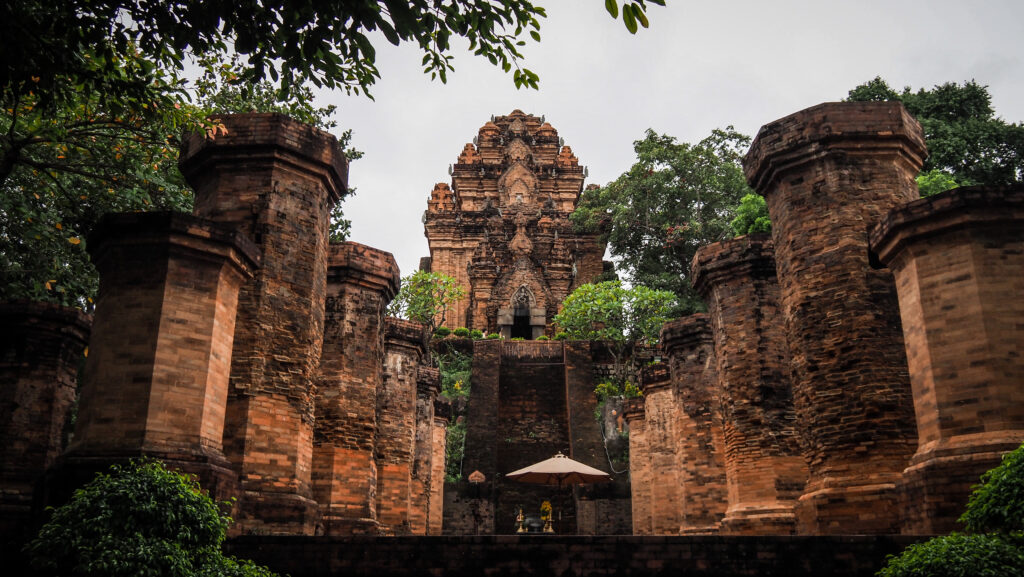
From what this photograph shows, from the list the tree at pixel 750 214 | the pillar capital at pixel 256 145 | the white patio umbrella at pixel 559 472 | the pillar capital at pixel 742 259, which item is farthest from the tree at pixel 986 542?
the tree at pixel 750 214

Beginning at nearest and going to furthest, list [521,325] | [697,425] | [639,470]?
[697,425] < [639,470] < [521,325]

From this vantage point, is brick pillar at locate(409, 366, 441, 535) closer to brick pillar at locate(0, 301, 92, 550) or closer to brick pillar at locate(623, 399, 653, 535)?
brick pillar at locate(623, 399, 653, 535)

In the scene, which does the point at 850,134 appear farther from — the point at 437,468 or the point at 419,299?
the point at 419,299

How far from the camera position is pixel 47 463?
12562 millimetres

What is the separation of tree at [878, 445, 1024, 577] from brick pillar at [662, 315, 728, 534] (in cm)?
932

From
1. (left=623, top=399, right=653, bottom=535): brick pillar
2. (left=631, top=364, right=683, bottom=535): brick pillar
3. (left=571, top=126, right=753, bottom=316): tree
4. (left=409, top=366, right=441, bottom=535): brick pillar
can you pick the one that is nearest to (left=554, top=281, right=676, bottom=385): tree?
(left=571, top=126, right=753, bottom=316): tree

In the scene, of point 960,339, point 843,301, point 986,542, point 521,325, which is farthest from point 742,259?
point 521,325

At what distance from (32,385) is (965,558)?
11990mm

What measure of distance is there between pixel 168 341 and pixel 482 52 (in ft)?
14.1

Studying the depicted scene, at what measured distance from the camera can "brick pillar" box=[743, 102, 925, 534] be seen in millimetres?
10281

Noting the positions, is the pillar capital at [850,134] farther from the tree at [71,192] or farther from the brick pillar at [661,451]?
the brick pillar at [661,451]

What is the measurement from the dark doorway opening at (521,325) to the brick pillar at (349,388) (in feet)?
93.4

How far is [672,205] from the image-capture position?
→ 39.1 m

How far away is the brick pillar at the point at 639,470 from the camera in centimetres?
2180
